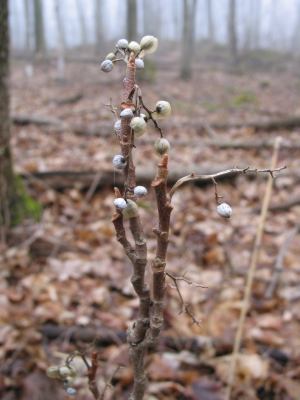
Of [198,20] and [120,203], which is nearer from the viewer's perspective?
[120,203]

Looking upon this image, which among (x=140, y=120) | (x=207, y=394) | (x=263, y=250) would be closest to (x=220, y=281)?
(x=263, y=250)

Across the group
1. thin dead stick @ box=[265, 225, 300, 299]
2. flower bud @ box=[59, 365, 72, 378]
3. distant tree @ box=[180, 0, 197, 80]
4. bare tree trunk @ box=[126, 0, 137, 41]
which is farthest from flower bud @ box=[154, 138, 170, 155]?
distant tree @ box=[180, 0, 197, 80]

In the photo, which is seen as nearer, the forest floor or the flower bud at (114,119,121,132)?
the flower bud at (114,119,121,132)

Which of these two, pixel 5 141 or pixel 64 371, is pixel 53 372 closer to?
pixel 64 371

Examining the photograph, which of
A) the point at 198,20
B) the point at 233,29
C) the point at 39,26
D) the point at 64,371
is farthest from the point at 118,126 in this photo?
the point at 198,20

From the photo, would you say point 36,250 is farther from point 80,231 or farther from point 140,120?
point 140,120

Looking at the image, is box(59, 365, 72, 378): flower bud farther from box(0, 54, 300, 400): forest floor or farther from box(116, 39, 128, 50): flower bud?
box(116, 39, 128, 50): flower bud

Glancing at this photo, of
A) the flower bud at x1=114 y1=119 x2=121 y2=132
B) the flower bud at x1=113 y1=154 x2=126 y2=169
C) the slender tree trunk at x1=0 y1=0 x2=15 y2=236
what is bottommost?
the slender tree trunk at x1=0 y1=0 x2=15 y2=236
